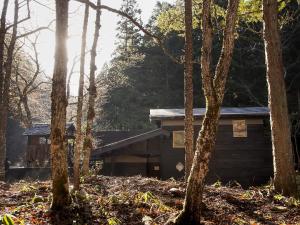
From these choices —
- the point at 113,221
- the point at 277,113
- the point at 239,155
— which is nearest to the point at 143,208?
the point at 113,221

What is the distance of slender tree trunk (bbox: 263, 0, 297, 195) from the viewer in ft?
33.8

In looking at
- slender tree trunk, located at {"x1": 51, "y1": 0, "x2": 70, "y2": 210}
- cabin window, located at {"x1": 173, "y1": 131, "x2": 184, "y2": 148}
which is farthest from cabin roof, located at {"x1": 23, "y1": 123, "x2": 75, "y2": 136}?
slender tree trunk, located at {"x1": 51, "y1": 0, "x2": 70, "y2": 210}

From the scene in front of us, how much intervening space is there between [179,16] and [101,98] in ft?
80.3

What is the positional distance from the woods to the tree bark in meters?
0.02

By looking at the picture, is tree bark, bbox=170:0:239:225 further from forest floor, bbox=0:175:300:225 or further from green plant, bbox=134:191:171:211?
green plant, bbox=134:191:171:211

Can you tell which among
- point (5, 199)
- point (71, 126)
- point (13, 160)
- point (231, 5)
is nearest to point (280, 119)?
point (231, 5)

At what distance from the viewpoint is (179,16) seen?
14.0 metres

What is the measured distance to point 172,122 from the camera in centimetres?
2059

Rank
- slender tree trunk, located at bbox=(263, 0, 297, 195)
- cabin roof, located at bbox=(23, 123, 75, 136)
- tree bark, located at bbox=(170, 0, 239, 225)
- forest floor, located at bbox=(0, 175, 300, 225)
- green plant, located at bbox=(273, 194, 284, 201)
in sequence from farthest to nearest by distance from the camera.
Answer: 1. cabin roof, located at bbox=(23, 123, 75, 136)
2. slender tree trunk, located at bbox=(263, 0, 297, 195)
3. green plant, located at bbox=(273, 194, 284, 201)
4. forest floor, located at bbox=(0, 175, 300, 225)
5. tree bark, located at bbox=(170, 0, 239, 225)

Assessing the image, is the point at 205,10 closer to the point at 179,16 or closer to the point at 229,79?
the point at 179,16

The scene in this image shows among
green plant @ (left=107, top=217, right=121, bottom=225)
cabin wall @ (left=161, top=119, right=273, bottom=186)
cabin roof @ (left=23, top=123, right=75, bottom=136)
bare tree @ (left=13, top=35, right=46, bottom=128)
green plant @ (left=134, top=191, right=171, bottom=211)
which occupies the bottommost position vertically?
green plant @ (left=107, top=217, right=121, bottom=225)

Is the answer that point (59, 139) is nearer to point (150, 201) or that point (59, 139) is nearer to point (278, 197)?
point (150, 201)

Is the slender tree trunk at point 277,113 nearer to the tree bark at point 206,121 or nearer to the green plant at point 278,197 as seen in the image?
the green plant at point 278,197

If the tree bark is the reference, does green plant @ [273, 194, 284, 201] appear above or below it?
below
